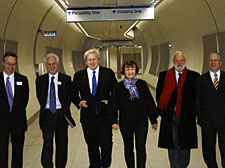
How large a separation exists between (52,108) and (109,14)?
5591 mm

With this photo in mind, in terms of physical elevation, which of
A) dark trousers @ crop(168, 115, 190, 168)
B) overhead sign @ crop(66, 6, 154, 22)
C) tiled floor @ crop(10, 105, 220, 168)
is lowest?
tiled floor @ crop(10, 105, 220, 168)

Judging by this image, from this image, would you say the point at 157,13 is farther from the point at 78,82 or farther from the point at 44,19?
the point at 78,82

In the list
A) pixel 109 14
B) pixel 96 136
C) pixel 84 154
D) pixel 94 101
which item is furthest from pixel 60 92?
pixel 109 14

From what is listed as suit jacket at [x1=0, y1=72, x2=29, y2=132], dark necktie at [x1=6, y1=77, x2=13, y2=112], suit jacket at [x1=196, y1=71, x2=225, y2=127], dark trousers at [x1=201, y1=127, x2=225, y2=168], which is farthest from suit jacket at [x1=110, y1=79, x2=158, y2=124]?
dark necktie at [x1=6, y1=77, x2=13, y2=112]

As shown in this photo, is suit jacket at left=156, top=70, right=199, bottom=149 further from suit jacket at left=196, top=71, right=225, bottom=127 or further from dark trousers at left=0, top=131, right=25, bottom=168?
dark trousers at left=0, top=131, right=25, bottom=168

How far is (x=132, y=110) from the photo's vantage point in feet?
13.0

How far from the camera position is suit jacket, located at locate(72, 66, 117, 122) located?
14.0 feet

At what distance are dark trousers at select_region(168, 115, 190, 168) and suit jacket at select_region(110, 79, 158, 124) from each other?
29 cm

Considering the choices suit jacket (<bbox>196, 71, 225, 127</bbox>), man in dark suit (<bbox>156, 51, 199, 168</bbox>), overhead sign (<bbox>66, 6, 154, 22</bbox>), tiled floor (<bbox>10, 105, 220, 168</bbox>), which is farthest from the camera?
overhead sign (<bbox>66, 6, 154, 22</bbox>)

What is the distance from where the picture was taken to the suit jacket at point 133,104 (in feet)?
13.0

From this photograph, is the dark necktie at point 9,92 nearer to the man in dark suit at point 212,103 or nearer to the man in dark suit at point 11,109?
the man in dark suit at point 11,109

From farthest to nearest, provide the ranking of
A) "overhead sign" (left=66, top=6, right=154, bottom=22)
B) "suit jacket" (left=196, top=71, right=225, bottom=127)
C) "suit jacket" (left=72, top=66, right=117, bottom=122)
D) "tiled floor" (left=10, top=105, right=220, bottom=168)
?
"overhead sign" (left=66, top=6, right=154, bottom=22), "tiled floor" (left=10, top=105, right=220, bottom=168), "suit jacket" (left=72, top=66, right=117, bottom=122), "suit jacket" (left=196, top=71, right=225, bottom=127)

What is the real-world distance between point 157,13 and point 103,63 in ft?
40.4

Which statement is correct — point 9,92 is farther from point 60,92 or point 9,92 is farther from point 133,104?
point 133,104
